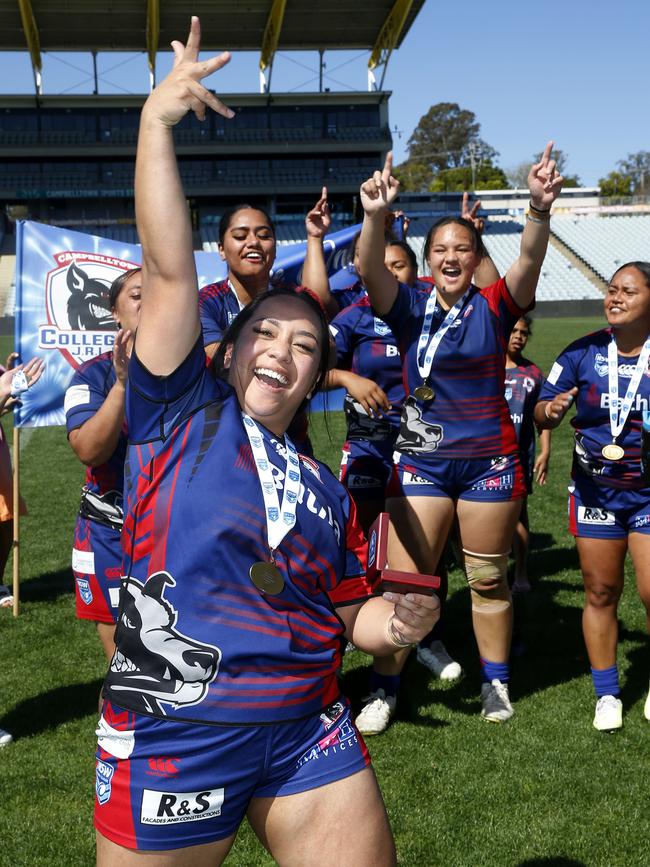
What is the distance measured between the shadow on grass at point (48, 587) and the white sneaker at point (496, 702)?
364 cm

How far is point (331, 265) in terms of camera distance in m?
8.36

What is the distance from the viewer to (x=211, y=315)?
155 inches

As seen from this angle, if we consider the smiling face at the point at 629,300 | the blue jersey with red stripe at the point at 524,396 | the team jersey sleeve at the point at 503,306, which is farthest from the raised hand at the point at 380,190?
the blue jersey with red stripe at the point at 524,396

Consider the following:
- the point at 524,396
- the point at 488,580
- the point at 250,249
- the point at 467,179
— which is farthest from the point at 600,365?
the point at 467,179

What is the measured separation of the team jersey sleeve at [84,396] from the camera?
3.75 metres

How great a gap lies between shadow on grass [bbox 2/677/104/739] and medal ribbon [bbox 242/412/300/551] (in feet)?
10.8

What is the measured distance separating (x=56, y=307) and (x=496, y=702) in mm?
4353

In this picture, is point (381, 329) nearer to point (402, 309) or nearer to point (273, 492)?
point (402, 309)

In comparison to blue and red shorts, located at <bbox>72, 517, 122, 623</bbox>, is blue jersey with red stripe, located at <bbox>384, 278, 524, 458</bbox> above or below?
above

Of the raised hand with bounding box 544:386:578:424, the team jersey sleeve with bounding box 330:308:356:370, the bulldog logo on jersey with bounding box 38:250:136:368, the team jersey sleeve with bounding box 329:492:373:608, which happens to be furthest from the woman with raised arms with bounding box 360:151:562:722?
the bulldog logo on jersey with bounding box 38:250:136:368

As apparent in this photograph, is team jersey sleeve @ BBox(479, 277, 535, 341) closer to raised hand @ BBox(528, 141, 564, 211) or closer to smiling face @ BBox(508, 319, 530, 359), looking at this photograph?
raised hand @ BBox(528, 141, 564, 211)

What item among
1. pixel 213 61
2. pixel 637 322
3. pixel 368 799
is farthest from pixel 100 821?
pixel 637 322

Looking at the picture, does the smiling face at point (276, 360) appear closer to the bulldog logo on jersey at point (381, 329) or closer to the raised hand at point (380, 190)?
the raised hand at point (380, 190)

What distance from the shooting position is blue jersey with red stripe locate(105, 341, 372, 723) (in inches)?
77.6
